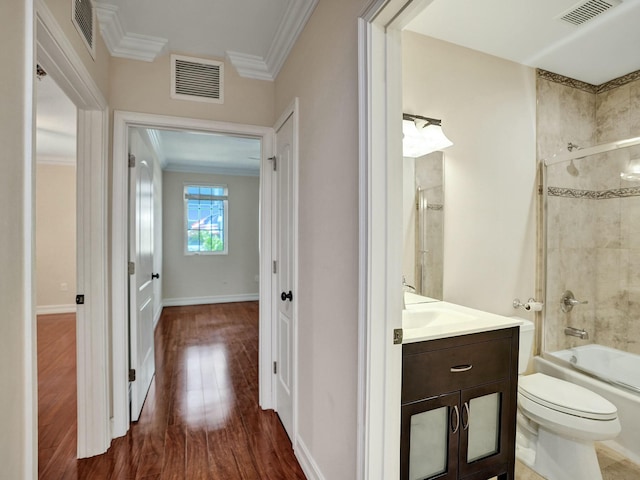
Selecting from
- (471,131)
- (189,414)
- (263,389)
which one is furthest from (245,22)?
(189,414)

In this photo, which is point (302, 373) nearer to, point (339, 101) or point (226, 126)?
point (339, 101)

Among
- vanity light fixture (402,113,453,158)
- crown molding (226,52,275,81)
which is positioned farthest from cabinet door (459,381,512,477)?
crown molding (226,52,275,81)

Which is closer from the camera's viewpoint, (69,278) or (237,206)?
(69,278)

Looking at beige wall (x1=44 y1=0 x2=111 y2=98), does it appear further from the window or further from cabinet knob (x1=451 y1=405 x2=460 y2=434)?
the window

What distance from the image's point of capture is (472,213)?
7.53ft

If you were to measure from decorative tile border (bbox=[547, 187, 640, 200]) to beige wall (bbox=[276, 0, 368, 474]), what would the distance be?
6.32 feet

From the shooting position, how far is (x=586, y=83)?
2.73m

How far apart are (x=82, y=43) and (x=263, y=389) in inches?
95.1

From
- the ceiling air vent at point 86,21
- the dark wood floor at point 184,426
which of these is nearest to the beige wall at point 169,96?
the ceiling air vent at point 86,21

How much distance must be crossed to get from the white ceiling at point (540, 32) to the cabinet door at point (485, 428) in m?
2.04

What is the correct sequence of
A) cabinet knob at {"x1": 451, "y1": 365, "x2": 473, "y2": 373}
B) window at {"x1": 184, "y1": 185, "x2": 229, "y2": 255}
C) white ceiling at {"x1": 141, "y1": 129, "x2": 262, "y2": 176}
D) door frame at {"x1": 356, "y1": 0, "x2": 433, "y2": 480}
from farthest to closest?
window at {"x1": 184, "y1": 185, "x2": 229, "y2": 255}
white ceiling at {"x1": 141, "y1": 129, "x2": 262, "y2": 176}
cabinet knob at {"x1": 451, "y1": 365, "x2": 473, "y2": 373}
door frame at {"x1": 356, "y1": 0, "x2": 433, "y2": 480}

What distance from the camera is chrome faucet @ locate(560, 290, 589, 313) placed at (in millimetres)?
2572

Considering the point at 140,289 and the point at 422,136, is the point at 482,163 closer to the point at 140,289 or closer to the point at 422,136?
the point at 422,136

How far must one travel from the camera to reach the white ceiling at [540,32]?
189 cm
